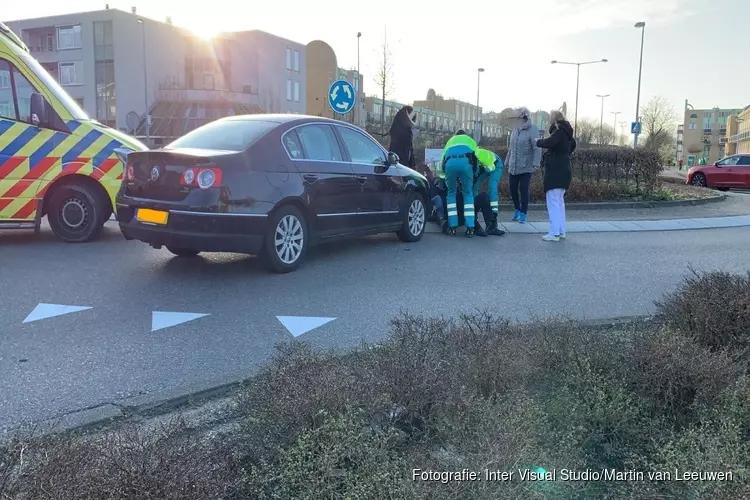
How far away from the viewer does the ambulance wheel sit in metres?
8.73

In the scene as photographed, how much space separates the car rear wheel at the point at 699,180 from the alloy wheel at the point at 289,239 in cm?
2415

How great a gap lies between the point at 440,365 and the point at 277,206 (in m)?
4.07

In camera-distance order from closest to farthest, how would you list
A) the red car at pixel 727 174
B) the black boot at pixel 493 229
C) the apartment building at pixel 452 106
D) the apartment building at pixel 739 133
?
the black boot at pixel 493 229
the red car at pixel 727 174
the apartment building at pixel 739 133
the apartment building at pixel 452 106

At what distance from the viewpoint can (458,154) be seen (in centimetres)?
984

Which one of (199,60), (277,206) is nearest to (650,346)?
(277,206)

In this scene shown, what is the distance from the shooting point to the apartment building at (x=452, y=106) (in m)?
113

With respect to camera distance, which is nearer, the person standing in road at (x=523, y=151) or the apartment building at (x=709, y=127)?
the person standing in road at (x=523, y=151)

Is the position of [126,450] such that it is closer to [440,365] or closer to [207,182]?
[440,365]

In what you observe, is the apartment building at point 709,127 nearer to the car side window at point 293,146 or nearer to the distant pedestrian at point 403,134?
the distant pedestrian at point 403,134

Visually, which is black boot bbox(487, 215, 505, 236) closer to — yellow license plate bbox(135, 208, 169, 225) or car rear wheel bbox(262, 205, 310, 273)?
car rear wheel bbox(262, 205, 310, 273)

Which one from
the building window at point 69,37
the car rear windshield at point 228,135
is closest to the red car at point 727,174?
the car rear windshield at point 228,135

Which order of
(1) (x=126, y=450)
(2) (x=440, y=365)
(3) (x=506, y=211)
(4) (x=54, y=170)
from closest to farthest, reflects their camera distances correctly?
1. (1) (x=126, y=450)
2. (2) (x=440, y=365)
3. (4) (x=54, y=170)
4. (3) (x=506, y=211)

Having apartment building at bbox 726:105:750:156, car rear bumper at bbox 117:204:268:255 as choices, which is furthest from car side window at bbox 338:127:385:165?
apartment building at bbox 726:105:750:156

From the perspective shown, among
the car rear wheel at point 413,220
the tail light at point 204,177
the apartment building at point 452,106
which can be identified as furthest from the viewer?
the apartment building at point 452,106
